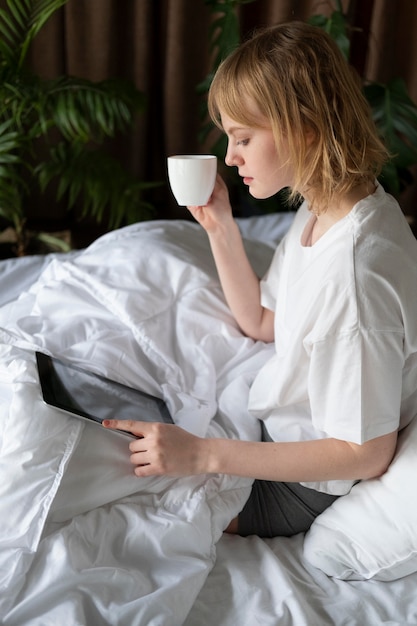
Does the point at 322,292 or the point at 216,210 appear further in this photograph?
the point at 216,210

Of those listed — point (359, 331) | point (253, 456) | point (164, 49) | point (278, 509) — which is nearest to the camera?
point (359, 331)

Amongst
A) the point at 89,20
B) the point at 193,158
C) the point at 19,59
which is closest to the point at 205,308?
the point at 193,158

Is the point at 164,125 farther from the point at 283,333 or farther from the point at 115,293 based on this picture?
the point at 283,333

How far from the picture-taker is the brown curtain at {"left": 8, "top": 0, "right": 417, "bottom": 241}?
7.66ft

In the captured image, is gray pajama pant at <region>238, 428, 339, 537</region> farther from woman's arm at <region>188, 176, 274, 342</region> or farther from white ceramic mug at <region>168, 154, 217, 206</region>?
white ceramic mug at <region>168, 154, 217, 206</region>

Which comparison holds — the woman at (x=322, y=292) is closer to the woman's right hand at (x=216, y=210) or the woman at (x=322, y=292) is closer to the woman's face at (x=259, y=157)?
the woman's face at (x=259, y=157)

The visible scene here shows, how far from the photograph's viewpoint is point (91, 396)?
1.15 m

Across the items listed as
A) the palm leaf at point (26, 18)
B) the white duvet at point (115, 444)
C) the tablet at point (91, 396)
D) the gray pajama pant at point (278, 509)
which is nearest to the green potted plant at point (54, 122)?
the palm leaf at point (26, 18)

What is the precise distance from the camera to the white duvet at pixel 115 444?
3.21 ft

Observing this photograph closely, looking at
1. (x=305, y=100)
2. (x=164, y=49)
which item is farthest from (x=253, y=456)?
(x=164, y=49)

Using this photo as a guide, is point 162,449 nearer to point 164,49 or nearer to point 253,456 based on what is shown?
point 253,456

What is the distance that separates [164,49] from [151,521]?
1.90 meters

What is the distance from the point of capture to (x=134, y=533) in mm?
1062

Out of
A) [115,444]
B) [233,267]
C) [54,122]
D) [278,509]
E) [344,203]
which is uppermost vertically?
[344,203]
